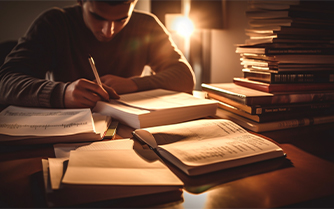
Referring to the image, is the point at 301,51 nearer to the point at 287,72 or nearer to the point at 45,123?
the point at 287,72

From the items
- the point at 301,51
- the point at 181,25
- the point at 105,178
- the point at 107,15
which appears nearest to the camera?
the point at 105,178

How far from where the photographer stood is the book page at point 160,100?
2.35 ft

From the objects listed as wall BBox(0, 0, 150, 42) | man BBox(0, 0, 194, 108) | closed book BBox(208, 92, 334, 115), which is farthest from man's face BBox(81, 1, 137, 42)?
wall BBox(0, 0, 150, 42)

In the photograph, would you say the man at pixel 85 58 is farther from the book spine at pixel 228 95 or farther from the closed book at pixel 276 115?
the closed book at pixel 276 115

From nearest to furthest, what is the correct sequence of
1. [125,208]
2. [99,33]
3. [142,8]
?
[125,208], [99,33], [142,8]

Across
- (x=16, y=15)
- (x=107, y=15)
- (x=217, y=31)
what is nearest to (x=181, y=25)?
(x=217, y=31)

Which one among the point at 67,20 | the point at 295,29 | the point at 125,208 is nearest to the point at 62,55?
the point at 67,20

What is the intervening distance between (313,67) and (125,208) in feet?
2.49

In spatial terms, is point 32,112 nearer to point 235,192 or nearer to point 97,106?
point 97,106

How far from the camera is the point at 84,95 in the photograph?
82 centimetres

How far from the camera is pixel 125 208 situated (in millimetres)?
326

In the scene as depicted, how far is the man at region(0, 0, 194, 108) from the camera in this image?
862 millimetres

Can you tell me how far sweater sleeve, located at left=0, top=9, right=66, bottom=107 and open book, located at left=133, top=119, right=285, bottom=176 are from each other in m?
0.44

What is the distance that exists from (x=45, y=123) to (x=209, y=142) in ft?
1.30
